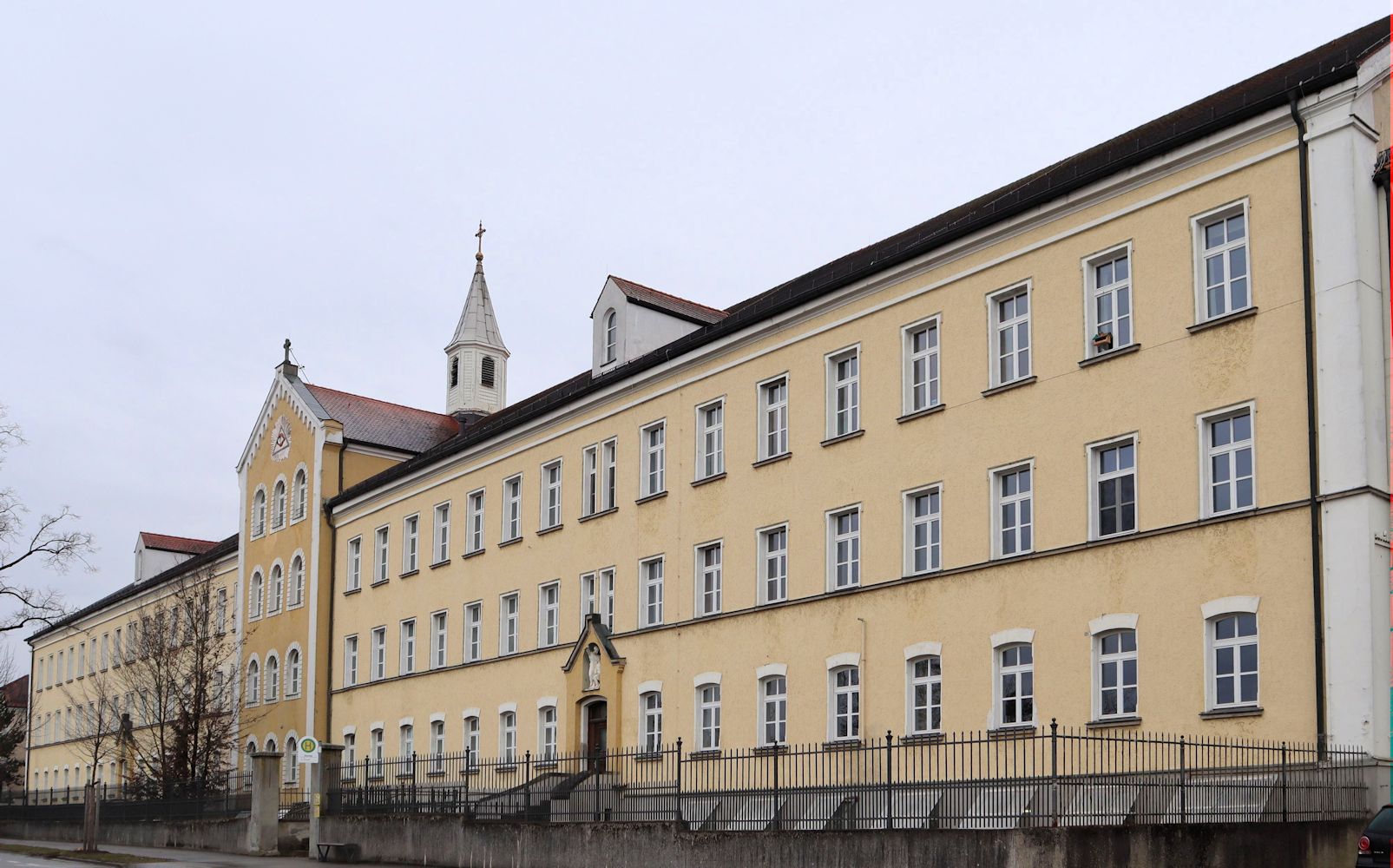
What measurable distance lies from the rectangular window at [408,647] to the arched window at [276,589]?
9.39 metres

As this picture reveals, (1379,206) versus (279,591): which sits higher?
(1379,206)

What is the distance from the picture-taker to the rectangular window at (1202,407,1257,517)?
23.8 metres

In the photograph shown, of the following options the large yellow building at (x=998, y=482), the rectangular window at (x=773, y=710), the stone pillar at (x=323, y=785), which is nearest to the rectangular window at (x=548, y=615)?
the large yellow building at (x=998, y=482)

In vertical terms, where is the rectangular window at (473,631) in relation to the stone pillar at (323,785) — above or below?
above

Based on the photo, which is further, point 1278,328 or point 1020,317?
point 1020,317

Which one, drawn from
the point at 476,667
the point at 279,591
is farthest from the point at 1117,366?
the point at 279,591

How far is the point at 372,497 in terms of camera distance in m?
50.6

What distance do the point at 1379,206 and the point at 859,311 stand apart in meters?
10.5

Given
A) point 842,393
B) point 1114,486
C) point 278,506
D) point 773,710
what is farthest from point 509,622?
point 1114,486

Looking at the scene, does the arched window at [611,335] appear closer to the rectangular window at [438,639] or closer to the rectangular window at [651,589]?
the rectangular window at [651,589]

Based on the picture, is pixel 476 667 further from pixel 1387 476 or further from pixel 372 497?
pixel 1387 476

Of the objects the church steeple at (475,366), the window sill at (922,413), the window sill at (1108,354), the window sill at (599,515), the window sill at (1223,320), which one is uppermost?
the church steeple at (475,366)

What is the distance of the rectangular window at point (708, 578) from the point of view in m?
34.7

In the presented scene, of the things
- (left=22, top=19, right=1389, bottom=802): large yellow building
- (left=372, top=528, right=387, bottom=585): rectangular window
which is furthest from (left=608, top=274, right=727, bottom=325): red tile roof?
(left=372, top=528, right=387, bottom=585): rectangular window
